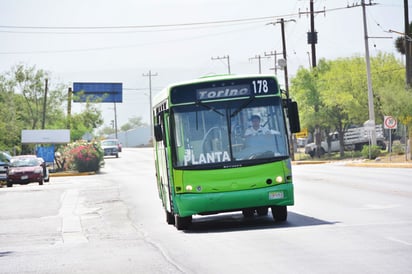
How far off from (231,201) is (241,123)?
154 cm

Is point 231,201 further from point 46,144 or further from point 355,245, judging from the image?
point 46,144

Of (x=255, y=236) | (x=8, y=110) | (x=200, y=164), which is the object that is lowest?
(x=255, y=236)

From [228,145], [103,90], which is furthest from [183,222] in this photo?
[103,90]

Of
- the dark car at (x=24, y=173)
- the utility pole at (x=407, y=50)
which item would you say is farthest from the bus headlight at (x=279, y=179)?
the utility pole at (x=407, y=50)

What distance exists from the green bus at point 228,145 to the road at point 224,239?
0.59 meters

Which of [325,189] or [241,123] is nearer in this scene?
[241,123]

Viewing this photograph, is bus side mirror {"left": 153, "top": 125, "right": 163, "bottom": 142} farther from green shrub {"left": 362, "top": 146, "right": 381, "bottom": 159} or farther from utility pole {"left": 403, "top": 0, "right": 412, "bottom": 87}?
utility pole {"left": 403, "top": 0, "right": 412, "bottom": 87}

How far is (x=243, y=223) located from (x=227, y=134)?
2.19 m

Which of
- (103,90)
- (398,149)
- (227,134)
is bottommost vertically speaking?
(398,149)

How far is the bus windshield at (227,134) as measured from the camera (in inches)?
669

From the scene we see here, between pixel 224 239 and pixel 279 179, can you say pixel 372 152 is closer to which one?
pixel 279 179

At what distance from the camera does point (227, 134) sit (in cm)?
1706

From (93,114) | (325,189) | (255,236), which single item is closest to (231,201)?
(255,236)

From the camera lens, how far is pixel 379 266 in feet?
34.1
